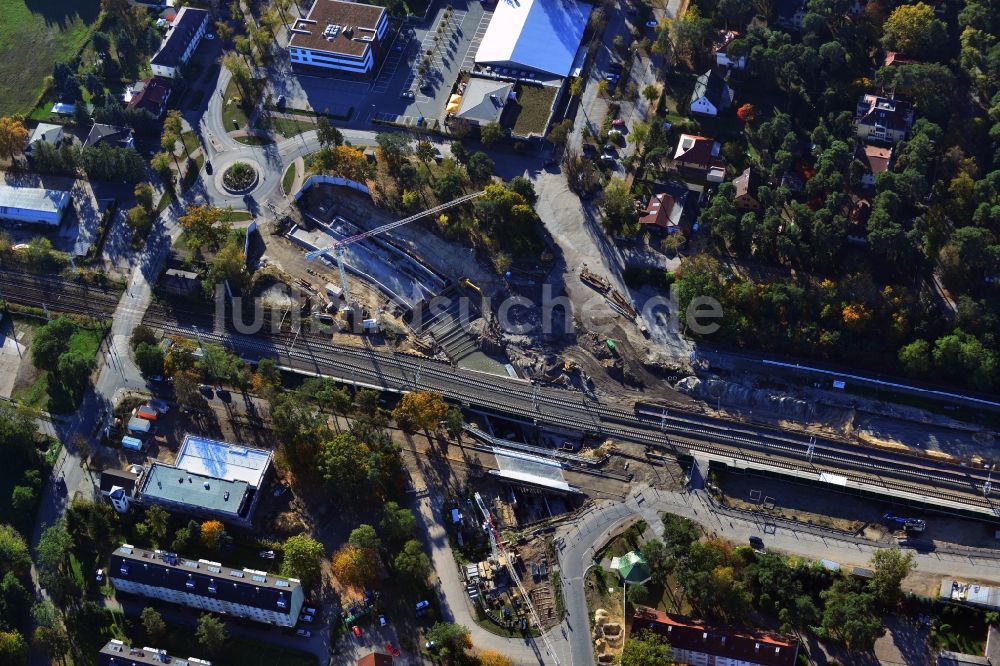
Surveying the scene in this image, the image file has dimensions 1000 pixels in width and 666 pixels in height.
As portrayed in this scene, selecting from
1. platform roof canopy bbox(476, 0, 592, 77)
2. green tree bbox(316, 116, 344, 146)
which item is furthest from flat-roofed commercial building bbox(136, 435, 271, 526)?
platform roof canopy bbox(476, 0, 592, 77)

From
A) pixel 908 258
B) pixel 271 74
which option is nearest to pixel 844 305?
pixel 908 258

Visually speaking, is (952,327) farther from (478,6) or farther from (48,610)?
(48,610)

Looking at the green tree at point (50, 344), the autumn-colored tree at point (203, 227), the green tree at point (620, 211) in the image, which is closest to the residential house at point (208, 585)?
the green tree at point (50, 344)

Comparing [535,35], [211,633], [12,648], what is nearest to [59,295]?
[12,648]

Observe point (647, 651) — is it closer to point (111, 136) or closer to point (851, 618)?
point (851, 618)

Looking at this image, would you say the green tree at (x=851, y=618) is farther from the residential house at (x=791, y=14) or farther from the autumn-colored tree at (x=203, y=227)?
the residential house at (x=791, y=14)

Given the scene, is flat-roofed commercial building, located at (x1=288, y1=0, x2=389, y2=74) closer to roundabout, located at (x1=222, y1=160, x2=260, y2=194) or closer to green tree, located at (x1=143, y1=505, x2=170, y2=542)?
roundabout, located at (x1=222, y1=160, x2=260, y2=194)
